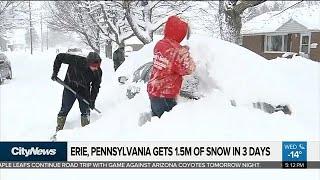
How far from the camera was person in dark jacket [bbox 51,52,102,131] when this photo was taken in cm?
590

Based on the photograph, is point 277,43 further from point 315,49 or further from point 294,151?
point 294,151

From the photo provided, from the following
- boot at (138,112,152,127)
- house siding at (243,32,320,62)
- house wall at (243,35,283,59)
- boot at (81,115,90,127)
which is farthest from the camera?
house wall at (243,35,283,59)

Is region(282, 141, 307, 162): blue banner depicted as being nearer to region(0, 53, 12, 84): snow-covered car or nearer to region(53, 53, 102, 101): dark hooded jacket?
region(53, 53, 102, 101): dark hooded jacket

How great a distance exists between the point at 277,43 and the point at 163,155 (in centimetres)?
2462

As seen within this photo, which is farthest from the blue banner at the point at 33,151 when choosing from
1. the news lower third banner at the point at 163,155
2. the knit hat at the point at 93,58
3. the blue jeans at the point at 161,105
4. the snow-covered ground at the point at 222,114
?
the knit hat at the point at 93,58

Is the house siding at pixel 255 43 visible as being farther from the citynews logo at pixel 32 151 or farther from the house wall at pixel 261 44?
the citynews logo at pixel 32 151

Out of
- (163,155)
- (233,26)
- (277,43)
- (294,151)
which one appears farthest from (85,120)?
(277,43)

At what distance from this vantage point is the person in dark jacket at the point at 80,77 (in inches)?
232

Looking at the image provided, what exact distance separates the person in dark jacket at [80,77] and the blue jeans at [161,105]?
1.43m

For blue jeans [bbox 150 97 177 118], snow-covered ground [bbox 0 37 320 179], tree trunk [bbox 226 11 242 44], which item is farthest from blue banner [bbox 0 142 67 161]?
tree trunk [bbox 226 11 242 44]

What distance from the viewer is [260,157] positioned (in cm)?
360

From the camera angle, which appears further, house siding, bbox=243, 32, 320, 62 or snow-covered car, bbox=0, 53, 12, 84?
house siding, bbox=243, 32, 320, 62
